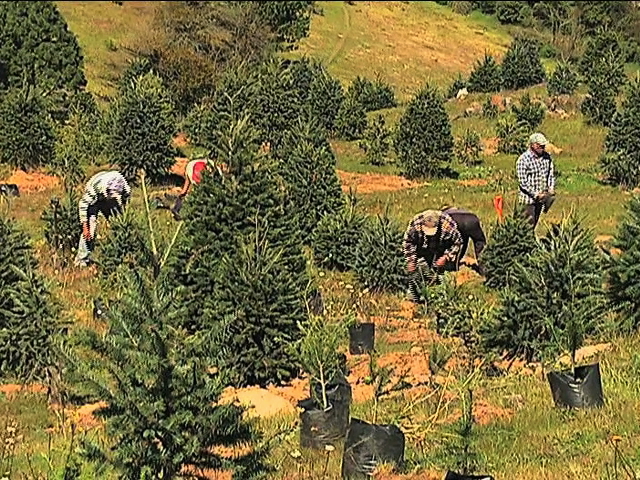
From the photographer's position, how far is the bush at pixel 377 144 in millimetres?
25766

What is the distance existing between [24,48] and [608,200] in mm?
22897

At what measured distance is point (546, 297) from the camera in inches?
344

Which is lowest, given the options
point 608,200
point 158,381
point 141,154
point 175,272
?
point 141,154

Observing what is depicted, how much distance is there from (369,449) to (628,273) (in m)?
4.81

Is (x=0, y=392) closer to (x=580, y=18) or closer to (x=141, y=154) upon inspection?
(x=141, y=154)

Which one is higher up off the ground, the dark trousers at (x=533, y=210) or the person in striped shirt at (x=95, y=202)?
the dark trousers at (x=533, y=210)

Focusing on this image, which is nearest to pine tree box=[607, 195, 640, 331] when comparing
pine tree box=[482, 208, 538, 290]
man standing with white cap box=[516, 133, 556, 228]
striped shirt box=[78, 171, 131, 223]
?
pine tree box=[482, 208, 538, 290]

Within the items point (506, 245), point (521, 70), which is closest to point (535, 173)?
point (506, 245)

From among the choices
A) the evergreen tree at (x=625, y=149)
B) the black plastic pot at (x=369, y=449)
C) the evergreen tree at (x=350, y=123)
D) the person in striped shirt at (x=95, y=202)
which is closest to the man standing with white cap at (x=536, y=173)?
the person in striped shirt at (x=95, y=202)

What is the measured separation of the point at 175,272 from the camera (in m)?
9.73

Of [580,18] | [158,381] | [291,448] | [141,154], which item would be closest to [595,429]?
[291,448]

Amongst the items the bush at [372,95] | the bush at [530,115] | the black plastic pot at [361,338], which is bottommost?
the bush at [372,95]

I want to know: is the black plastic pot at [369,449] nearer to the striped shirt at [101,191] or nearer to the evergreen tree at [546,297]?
the evergreen tree at [546,297]

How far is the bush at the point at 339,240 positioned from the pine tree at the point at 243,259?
2.75 metres
